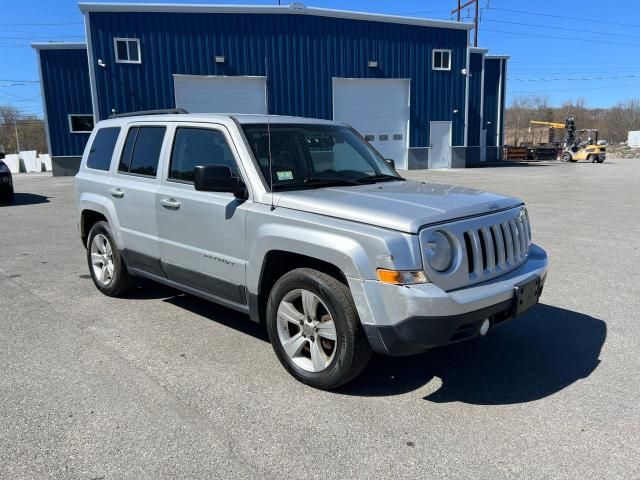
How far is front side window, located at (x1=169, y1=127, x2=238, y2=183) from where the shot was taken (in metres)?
4.32

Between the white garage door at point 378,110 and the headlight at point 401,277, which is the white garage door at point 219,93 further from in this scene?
the headlight at point 401,277

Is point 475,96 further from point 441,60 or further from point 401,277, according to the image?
point 401,277

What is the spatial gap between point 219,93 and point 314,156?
74.7 feet

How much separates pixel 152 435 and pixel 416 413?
158cm

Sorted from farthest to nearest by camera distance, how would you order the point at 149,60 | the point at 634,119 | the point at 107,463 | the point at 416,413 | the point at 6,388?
the point at 634,119 < the point at 149,60 < the point at 6,388 < the point at 416,413 < the point at 107,463

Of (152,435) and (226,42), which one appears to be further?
(226,42)

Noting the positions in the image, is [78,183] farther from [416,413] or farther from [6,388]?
[416,413]

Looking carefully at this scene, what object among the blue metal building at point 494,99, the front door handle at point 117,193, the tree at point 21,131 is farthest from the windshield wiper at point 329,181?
the tree at point 21,131

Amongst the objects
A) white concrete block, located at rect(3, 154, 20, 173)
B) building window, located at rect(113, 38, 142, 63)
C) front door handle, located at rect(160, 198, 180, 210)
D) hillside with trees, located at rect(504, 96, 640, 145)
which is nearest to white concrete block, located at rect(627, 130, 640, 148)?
hillside with trees, located at rect(504, 96, 640, 145)

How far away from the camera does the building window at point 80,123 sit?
85.2ft

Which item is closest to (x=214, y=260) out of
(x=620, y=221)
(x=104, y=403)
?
(x=104, y=403)

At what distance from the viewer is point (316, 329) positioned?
3.60 metres

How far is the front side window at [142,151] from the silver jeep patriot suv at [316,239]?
19 mm

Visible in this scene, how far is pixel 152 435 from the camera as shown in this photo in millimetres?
3072
